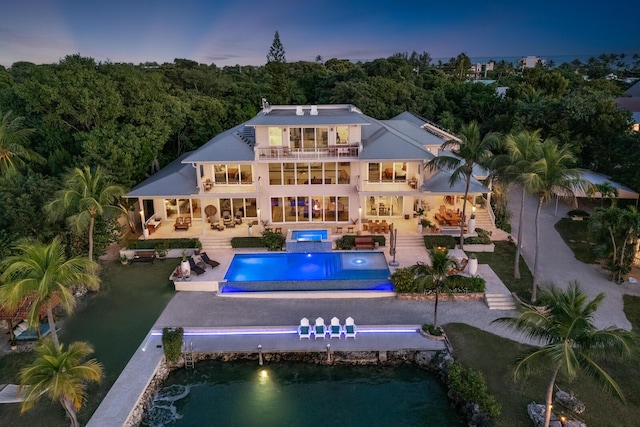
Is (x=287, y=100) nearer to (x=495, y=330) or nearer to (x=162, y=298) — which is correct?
(x=162, y=298)

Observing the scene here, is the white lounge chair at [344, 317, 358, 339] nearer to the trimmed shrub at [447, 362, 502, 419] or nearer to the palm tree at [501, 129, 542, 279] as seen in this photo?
the trimmed shrub at [447, 362, 502, 419]

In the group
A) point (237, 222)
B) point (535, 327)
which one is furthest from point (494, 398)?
point (237, 222)

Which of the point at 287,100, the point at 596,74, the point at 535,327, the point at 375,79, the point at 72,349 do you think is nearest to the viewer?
the point at 535,327

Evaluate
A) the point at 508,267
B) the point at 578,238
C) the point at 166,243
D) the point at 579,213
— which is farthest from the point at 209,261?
the point at 579,213

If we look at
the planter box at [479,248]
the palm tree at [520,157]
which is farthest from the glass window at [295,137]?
the palm tree at [520,157]

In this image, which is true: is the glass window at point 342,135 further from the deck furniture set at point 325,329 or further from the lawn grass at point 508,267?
the deck furniture set at point 325,329

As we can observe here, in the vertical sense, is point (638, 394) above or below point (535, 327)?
below
